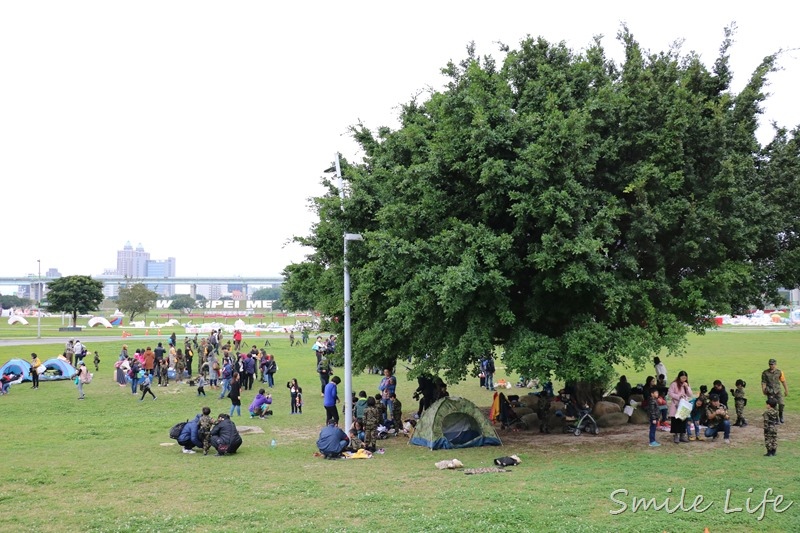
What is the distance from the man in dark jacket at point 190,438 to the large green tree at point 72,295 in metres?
67.3

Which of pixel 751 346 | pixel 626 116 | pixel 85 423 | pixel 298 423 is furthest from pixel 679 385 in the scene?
pixel 751 346

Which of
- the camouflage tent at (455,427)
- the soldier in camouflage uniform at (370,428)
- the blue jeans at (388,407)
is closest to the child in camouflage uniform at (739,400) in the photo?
the camouflage tent at (455,427)

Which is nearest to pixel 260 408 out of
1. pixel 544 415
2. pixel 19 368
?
pixel 544 415

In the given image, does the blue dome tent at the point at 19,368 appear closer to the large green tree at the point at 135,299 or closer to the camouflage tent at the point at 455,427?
the camouflage tent at the point at 455,427

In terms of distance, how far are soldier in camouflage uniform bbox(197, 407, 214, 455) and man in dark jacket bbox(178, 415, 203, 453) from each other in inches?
2.8

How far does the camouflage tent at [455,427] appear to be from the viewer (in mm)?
18141

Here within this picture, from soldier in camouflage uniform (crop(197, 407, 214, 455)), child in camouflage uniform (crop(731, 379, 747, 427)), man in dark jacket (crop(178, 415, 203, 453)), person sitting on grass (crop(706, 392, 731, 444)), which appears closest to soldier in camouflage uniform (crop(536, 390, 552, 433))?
person sitting on grass (crop(706, 392, 731, 444))

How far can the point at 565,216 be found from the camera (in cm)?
1543

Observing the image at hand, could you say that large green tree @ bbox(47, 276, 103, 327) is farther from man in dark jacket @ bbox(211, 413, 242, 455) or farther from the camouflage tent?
the camouflage tent

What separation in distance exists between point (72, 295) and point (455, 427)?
70606 millimetres

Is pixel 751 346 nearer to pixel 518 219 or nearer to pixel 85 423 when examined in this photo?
pixel 518 219

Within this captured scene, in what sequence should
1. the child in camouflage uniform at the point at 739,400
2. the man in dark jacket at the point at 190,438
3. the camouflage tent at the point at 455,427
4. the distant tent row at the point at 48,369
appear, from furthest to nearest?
the distant tent row at the point at 48,369 → the child in camouflage uniform at the point at 739,400 → the camouflage tent at the point at 455,427 → the man in dark jacket at the point at 190,438

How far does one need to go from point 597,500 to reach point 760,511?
8.15 feet

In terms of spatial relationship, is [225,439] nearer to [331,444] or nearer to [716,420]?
[331,444]
